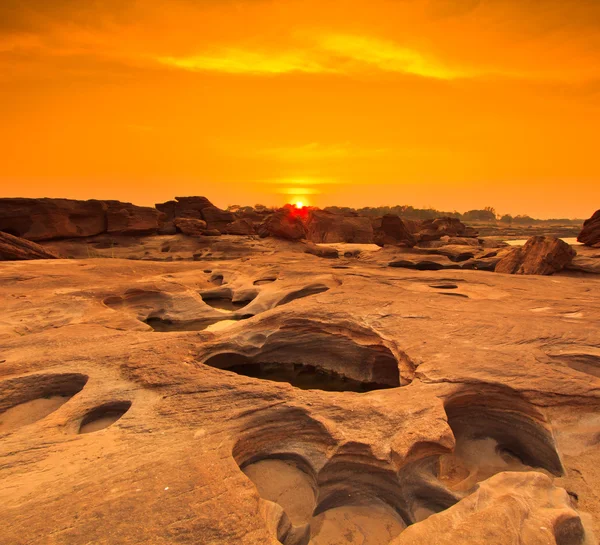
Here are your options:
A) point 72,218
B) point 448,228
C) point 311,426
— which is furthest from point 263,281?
point 448,228

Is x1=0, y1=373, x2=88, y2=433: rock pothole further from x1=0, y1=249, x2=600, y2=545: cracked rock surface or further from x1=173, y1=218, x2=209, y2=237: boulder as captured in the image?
x1=173, y1=218, x2=209, y2=237: boulder

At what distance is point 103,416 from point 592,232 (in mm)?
18788

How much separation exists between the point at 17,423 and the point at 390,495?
161 inches

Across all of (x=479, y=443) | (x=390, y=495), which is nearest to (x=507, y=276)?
(x=479, y=443)

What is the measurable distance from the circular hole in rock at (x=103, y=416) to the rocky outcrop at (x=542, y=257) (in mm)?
11994

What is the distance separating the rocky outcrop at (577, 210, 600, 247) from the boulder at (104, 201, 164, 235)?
2150 centimetres

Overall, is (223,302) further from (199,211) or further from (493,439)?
(199,211)

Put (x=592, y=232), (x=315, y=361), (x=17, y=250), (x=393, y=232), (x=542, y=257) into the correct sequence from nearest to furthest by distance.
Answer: (x=315, y=361) → (x=542, y=257) → (x=17, y=250) → (x=592, y=232) → (x=393, y=232)

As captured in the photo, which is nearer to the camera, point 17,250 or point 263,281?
point 263,281

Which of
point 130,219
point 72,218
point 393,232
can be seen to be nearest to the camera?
point 72,218

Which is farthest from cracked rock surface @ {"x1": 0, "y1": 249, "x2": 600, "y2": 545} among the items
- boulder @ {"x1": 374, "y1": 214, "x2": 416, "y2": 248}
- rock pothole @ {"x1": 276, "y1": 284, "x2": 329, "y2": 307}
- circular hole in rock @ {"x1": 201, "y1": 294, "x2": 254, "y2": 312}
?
boulder @ {"x1": 374, "y1": 214, "x2": 416, "y2": 248}

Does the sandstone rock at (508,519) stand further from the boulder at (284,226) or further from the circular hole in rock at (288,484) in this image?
the boulder at (284,226)

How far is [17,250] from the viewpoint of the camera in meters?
14.4

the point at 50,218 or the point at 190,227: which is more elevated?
the point at 50,218
